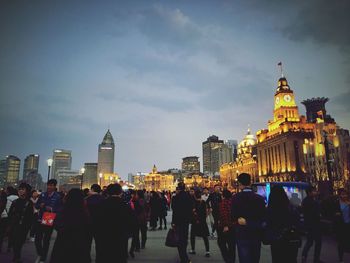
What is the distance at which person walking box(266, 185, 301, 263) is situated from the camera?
5656mm

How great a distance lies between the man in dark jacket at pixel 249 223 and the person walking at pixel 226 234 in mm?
2053

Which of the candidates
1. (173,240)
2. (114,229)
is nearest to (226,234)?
(173,240)

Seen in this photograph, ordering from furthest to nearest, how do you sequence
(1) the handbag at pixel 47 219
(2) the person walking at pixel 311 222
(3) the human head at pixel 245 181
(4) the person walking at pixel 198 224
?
(4) the person walking at pixel 198 224, (2) the person walking at pixel 311 222, (1) the handbag at pixel 47 219, (3) the human head at pixel 245 181

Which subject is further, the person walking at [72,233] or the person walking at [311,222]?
the person walking at [311,222]

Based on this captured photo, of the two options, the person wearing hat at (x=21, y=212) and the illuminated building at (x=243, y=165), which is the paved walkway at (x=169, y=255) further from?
the illuminated building at (x=243, y=165)

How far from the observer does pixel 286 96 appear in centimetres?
10706

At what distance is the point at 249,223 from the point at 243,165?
130344 mm

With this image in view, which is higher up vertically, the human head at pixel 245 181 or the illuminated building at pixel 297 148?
the illuminated building at pixel 297 148

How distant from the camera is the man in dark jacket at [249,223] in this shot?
18.5 feet

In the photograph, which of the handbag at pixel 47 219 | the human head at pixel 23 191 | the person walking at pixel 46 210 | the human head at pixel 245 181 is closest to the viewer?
the human head at pixel 245 181

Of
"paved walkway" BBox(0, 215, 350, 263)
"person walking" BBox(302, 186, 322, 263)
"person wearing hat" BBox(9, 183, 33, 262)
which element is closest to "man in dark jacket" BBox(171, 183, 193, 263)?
"paved walkway" BBox(0, 215, 350, 263)

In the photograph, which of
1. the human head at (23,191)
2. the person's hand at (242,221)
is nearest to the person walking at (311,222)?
the person's hand at (242,221)

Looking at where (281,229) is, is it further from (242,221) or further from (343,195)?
(343,195)

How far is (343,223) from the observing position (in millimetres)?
8273
